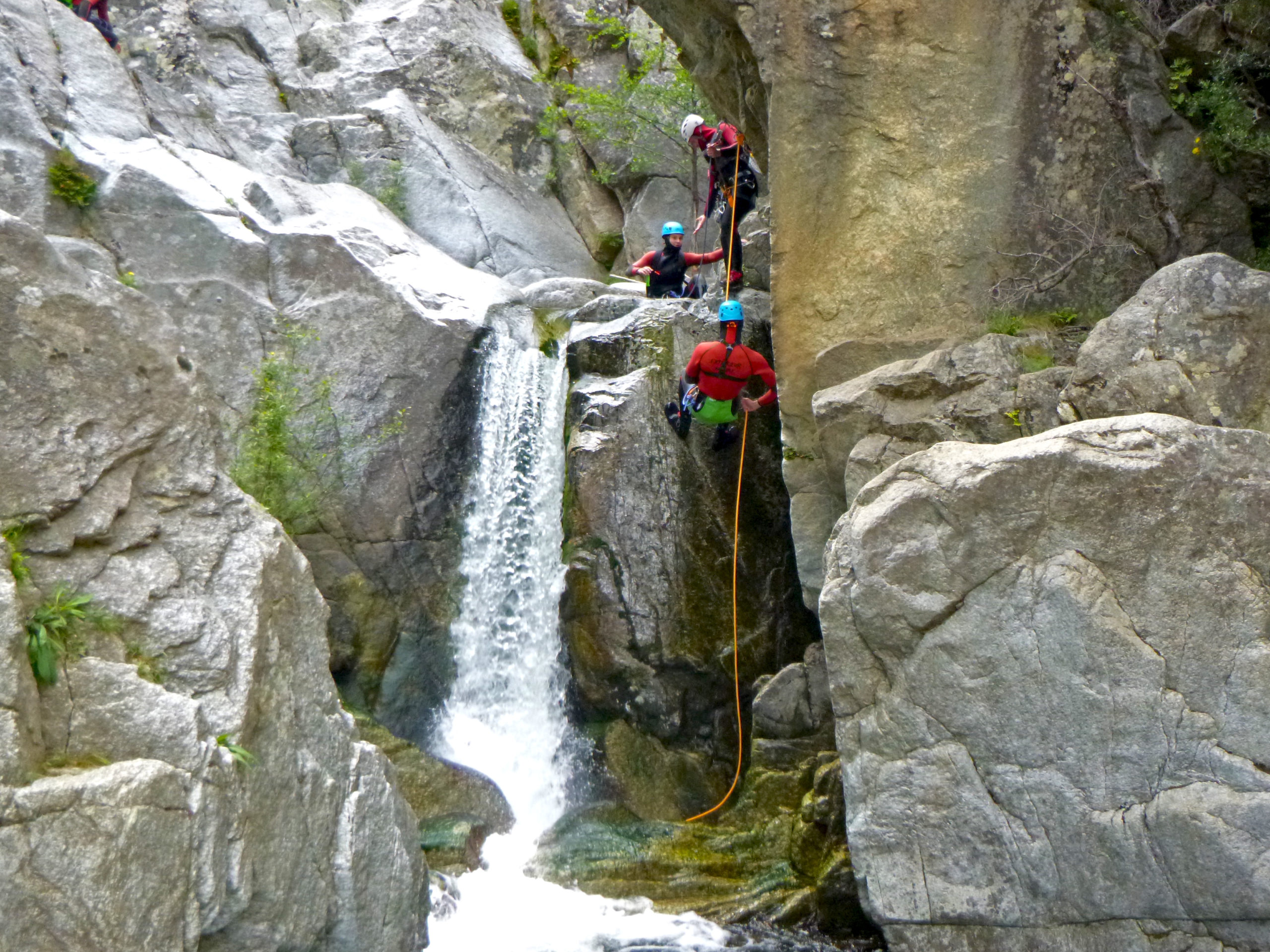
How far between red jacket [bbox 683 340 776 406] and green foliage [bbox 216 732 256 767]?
5820mm

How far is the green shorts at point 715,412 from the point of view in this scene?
1016 centimetres

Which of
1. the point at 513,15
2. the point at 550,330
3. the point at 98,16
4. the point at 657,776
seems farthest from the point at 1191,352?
the point at 513,15

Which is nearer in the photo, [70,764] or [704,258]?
[70,764]

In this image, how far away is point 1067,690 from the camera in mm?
6031

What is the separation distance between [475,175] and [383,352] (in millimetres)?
5888

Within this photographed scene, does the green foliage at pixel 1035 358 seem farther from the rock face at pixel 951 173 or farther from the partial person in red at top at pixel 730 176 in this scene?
the partial person in red at top at pixel 730 176

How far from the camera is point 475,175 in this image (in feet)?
54.6

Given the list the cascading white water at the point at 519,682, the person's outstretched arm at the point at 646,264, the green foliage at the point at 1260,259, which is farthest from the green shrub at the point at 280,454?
the green foliage at the point at 1260,259

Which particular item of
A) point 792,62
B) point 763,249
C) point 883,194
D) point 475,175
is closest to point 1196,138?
point 883,194

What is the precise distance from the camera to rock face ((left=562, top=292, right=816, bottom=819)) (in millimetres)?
9742

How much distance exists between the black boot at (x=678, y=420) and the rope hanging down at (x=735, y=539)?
0.55 metres

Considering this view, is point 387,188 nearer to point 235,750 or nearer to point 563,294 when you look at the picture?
point 563,294

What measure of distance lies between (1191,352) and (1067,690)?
249cm

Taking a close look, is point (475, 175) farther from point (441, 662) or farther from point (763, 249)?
point (441, 662)
